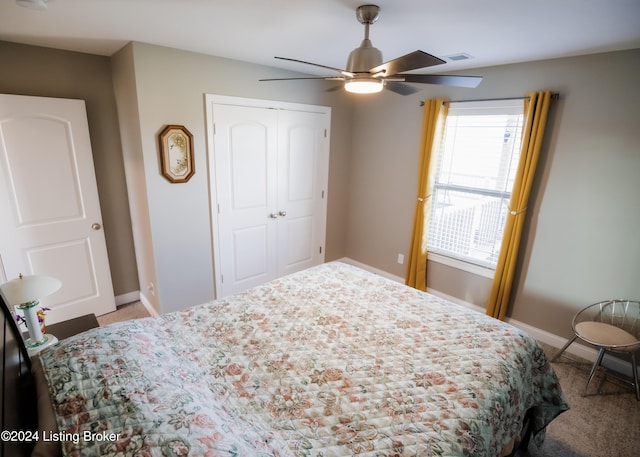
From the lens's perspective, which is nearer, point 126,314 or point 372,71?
point 372,71

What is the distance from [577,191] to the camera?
2516 mm

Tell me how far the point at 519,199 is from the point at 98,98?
3.79 metres

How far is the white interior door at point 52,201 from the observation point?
244 centimetres

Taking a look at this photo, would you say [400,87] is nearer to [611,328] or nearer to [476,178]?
[476,178]

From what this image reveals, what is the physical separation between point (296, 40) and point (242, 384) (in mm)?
2174

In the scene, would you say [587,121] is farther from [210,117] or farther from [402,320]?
[210,117]

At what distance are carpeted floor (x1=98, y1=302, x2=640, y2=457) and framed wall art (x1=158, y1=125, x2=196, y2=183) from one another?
309cm

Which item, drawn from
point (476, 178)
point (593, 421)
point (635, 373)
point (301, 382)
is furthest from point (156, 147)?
point (635, 373)

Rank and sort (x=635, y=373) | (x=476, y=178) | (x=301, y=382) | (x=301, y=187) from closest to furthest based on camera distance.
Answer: (x=301, y=382) < (x=635, y=373) < (x=476, y=178) < (x=301, y=187)

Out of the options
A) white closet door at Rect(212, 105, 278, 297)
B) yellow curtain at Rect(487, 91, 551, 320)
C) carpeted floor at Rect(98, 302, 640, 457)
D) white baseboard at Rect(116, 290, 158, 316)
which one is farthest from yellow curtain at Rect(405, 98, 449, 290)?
white baseboard at Rect(116, 290, 158, 316)

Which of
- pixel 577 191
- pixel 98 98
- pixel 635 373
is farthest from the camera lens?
pixel 98 98

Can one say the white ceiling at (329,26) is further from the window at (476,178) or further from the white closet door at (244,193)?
the white closet door at (244,193)

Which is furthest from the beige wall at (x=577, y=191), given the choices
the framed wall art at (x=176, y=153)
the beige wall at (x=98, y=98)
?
the beige wall at (x=98, y=98)

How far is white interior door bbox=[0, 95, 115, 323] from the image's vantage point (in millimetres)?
2441
